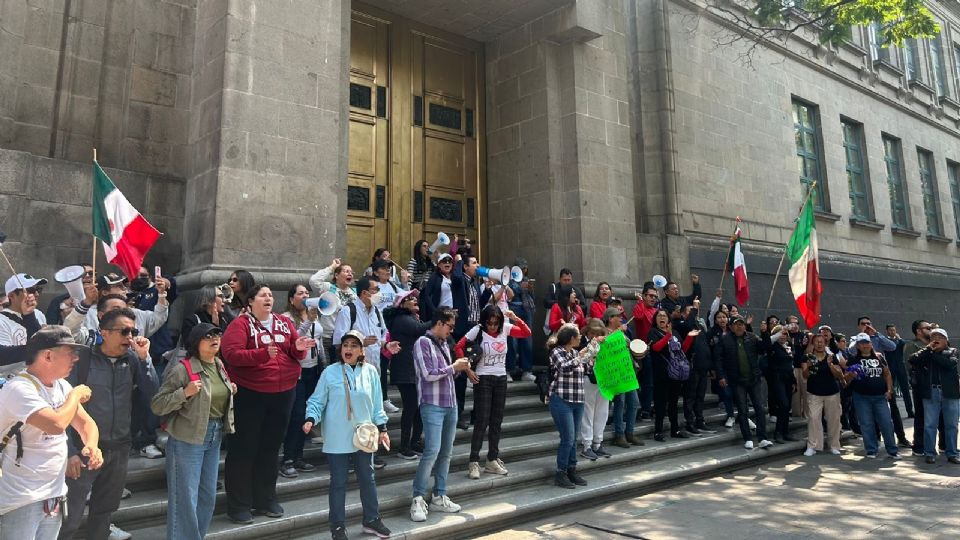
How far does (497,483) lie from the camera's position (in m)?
6.73

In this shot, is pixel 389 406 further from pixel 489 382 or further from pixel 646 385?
pixel 646 385

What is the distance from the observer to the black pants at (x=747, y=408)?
9.64 metres

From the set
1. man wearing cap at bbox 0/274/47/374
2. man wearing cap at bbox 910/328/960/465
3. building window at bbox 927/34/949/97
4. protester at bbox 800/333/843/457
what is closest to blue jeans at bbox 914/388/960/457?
man wearing cap at bbox 910/328/960/465

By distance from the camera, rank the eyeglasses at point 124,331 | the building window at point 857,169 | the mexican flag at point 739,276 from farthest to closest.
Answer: the building window at point 857,169 → the mexican flag at point 739,276 → the eyeglasses at point 124,331

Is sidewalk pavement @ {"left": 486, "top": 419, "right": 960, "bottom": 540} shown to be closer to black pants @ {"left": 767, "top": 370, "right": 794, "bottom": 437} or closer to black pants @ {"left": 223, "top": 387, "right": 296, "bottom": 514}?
black pants @ {"left": 767, "top": 370, "right": 794, "bottom": 437}

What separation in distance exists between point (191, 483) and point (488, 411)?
338 cm

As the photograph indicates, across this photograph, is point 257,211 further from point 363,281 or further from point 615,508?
point 615,508

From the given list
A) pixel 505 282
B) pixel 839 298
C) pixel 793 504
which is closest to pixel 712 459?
pixel 793 504

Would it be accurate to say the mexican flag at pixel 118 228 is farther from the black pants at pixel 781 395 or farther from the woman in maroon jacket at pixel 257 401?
the black pants at pixel 781 395

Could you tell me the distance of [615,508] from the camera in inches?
269

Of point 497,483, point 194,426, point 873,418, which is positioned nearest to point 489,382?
point 497,483

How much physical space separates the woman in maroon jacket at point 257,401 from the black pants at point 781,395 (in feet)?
27.9

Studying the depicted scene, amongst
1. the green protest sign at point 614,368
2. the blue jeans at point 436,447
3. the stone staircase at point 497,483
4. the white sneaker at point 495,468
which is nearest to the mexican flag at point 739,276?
the stone staircase at point 497,483

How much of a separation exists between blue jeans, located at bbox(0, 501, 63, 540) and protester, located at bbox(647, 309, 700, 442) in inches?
304
